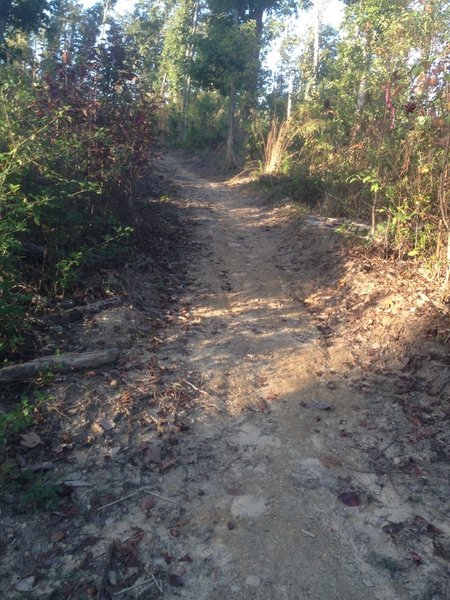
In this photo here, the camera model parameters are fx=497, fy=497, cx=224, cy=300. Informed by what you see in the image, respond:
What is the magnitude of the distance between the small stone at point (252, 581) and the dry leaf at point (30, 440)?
159 cm

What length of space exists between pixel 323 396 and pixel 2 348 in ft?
8.21

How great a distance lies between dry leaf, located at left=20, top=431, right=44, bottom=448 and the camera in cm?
317

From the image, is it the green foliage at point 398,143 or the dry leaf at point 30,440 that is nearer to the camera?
the dry leaf at point 30,440

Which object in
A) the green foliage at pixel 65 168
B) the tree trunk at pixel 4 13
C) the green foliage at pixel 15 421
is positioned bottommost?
the green foliage at pixel 15 421

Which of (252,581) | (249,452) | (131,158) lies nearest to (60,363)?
(249,452)

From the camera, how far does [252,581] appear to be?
2.40 metres

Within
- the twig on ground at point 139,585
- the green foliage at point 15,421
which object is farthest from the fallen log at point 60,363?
the twig on ground at point 139,585

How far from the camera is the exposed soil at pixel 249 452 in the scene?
8.08 ft

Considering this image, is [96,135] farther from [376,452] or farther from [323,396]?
[376,452]

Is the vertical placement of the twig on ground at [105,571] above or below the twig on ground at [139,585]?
above

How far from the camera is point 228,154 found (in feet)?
49.2

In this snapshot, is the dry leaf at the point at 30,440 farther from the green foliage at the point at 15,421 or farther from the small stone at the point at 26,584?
the small stone at the point at 26,584

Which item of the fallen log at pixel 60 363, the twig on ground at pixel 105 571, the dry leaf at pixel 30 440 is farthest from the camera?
the fallen log at pixel 60 363

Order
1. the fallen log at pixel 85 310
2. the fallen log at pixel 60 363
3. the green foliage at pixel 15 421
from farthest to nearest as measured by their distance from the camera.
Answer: the fallen log at pixel 85 310 → the fallen log at pixel 60 363 → the green foliage at pixel 15 421
